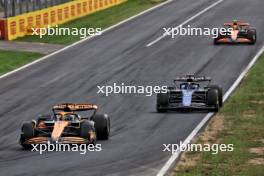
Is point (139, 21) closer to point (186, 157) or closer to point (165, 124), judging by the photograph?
point (165, 124)

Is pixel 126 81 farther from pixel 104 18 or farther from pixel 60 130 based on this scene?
pixel 104 18

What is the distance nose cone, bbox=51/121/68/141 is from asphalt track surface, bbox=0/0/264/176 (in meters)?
0.80

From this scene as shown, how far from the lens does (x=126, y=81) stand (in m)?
38.0

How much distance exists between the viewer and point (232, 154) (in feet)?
72.2

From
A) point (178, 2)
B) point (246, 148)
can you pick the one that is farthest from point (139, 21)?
point (246, 148)
